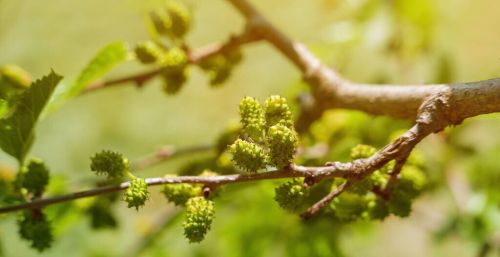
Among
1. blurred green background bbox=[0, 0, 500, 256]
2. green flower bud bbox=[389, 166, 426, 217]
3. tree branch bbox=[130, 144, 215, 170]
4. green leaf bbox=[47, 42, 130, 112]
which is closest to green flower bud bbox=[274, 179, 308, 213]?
green flower bud bbox=[389, 166, 426, 217]

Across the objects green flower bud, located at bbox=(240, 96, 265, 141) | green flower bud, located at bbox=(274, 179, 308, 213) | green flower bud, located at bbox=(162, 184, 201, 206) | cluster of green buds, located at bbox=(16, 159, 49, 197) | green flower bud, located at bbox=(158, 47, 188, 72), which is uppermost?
green flower bud, located at bbox=(158, 47, 188, 72)

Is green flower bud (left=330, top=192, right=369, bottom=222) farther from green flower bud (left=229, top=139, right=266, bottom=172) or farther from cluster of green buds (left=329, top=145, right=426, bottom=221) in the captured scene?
green flower bud (left=229, top=139, right=266, bottom=172)

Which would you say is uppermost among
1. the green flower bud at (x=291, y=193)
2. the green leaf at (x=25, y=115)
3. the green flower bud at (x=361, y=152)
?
the green leaf at (x=25, y=115)

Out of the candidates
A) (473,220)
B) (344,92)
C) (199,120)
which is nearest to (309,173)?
(344,92)

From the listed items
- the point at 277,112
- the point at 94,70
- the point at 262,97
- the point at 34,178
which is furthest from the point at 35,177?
the point at 262,97

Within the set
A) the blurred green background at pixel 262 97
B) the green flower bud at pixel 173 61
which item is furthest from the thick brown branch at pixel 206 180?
the green flower bud at pixel 173 61

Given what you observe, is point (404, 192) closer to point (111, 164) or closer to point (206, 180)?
point (206, 180)

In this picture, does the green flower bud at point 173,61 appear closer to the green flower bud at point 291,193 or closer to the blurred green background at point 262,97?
the blurred green background at point 262,97
